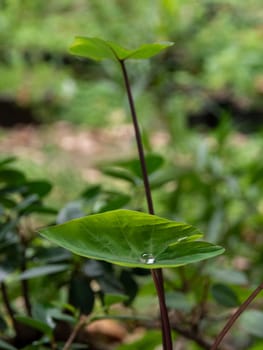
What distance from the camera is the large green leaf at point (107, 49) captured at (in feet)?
1.18

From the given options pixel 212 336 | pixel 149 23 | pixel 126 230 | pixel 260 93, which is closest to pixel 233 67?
pixel 149 23

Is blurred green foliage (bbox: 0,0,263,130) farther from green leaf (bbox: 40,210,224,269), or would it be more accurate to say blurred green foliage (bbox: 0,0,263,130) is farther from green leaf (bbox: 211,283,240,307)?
green leaf (bbox: 40,210,224,269)

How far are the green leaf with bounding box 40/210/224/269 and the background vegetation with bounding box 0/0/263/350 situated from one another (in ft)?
0.38

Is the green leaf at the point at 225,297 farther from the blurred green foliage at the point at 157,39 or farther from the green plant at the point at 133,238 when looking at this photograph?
the blurred green foliage at the point at 157,39

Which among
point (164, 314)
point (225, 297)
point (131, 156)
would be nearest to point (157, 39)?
point (131, 156)

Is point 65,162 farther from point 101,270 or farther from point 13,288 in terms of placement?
point 101,270

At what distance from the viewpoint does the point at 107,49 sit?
37 centimetres

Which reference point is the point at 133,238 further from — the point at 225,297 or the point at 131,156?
the point at 131,156

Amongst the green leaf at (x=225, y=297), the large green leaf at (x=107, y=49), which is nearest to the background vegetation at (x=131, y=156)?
the green leaf at (x=225, y=297)

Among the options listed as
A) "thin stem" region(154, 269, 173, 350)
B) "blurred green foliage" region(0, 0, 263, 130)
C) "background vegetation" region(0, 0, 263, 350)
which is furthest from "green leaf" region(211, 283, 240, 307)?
"blurred green foliage" region(0, 0, 263, 130)

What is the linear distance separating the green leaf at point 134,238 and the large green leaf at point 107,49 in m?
0.11

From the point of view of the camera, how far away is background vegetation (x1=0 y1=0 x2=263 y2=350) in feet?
1.55

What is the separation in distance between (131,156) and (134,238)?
1.53m

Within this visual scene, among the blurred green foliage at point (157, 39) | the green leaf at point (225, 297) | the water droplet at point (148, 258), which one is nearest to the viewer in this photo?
the water droplet at point (148, 258)
